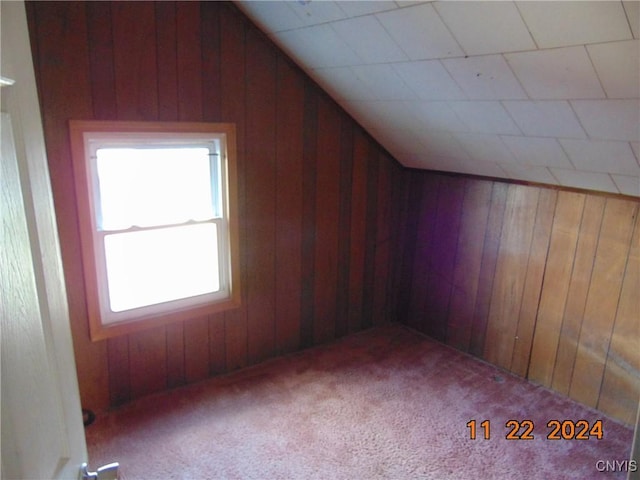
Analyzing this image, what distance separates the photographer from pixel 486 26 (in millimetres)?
1566

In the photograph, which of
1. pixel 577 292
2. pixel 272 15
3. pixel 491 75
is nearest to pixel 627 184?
pixel 577 292

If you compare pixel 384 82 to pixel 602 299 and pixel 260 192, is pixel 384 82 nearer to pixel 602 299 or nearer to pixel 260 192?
pixel 260 192

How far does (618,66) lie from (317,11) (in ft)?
3.87

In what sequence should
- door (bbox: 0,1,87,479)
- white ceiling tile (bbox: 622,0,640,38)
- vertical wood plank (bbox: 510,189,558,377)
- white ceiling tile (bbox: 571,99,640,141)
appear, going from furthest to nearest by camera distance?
1. vertical wood plank (bbox: 510,189,558,377)
2. white ceiling tile (bbox: 571,99,640,141)
3. white ceiling tile (bbox: 622,0,640,38)
4. door (bbox: 0,1,87,479)

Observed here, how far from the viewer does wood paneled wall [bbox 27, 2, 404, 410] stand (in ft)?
6.81

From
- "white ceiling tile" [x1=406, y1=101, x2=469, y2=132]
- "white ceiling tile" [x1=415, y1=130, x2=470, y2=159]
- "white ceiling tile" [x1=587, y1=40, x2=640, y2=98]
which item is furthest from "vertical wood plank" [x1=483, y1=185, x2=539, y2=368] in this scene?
"white ceiling tile" [x1=587, y1=40, x2=640, y2=98]

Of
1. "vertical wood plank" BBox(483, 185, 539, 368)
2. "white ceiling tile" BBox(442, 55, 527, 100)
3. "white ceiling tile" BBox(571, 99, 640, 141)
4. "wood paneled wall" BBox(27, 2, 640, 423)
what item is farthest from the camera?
"vertical wood plank" BBox(483, 185, 539, 368)

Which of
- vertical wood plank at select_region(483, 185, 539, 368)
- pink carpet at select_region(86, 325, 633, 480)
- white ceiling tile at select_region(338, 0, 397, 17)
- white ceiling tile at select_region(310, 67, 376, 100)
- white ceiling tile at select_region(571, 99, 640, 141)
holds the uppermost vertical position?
white ceiling tile at select_region(338, 0, 397, 17)

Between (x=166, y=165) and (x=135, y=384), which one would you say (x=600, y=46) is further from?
(x=135, y=384)

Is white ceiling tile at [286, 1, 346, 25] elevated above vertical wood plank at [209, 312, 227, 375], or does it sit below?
above

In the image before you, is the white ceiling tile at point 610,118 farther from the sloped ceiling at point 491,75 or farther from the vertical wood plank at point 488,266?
the vertical wood plank at point 488,266

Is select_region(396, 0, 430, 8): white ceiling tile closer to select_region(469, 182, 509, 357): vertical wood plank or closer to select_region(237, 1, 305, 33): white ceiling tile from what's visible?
select_region(237, 1, 305, 33): white ceiling tile

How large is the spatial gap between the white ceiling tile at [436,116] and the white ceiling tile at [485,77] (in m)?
0.25

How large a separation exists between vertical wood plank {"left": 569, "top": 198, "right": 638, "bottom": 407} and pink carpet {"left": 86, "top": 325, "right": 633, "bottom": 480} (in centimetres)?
15
